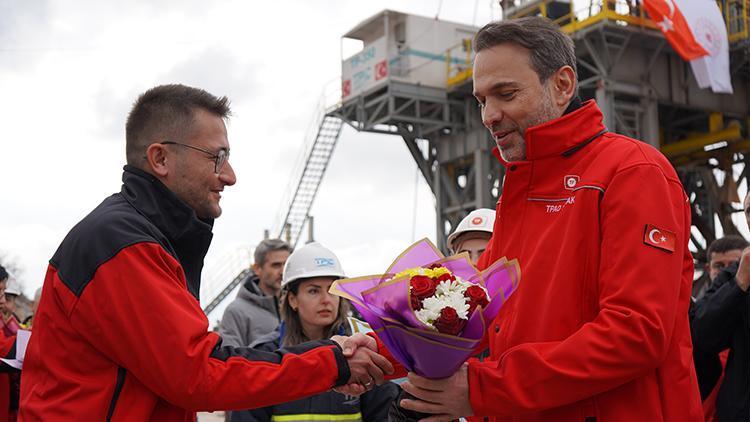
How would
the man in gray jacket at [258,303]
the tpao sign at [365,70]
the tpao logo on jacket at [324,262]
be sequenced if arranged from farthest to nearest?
the tpao sign at [365,70], the man in gray jacket at [258,303], the tpao logo on jacket at [324,262]

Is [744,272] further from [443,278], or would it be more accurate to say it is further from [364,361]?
[443,278]

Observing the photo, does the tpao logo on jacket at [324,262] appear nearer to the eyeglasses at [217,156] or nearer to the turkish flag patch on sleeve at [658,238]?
the eyeglasses at [217,156]

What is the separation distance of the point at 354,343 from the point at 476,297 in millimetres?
972

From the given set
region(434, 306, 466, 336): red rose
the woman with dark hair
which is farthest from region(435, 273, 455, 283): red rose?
the woman with dark hair

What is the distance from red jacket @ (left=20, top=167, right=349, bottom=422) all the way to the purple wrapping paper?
0.57 m

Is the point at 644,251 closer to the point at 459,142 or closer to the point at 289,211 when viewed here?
the point at 459,142

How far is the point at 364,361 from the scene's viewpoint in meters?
3.53

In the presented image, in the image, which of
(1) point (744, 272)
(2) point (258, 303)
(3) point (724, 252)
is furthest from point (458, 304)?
(2) point (258, 303)

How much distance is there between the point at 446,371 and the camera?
286cm

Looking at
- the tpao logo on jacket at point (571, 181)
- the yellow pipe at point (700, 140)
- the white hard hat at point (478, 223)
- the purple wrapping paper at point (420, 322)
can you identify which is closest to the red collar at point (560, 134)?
the tpao logo on jacket at point (571, 181)

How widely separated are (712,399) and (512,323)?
3.03 metres

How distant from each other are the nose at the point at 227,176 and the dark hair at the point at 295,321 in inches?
89.1

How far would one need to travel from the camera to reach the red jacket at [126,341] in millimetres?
2965

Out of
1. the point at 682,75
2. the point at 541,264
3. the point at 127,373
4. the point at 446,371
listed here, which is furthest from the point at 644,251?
the point at 682,75
